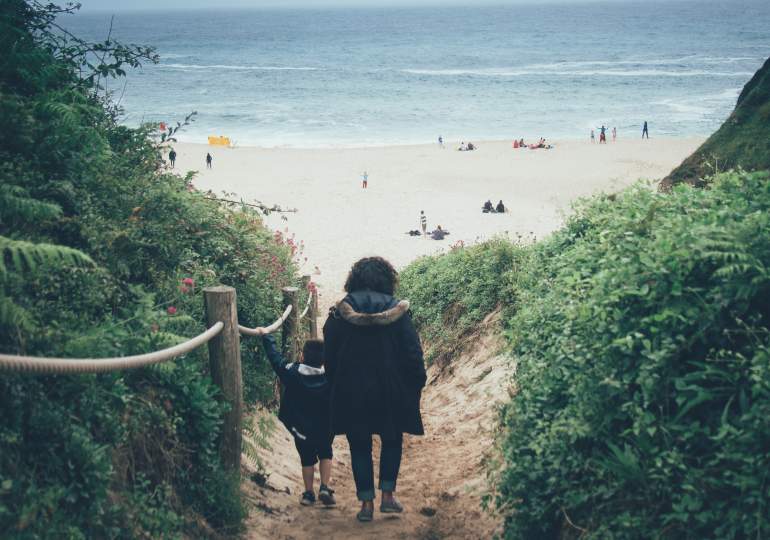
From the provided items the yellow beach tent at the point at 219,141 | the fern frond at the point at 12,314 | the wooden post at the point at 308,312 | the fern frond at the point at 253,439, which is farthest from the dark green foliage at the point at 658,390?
the yellow beach tent at the point at 219,141

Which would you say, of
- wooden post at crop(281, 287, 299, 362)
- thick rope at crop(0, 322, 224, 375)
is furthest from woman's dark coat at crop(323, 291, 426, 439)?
wooden post at crop(281, 287, 299, 362)

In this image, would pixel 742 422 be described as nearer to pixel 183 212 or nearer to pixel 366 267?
pixel 366 267

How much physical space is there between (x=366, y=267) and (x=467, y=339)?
4650 mm

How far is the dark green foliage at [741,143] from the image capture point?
10578mm

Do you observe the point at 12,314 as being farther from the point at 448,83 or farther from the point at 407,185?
the point at 448,83

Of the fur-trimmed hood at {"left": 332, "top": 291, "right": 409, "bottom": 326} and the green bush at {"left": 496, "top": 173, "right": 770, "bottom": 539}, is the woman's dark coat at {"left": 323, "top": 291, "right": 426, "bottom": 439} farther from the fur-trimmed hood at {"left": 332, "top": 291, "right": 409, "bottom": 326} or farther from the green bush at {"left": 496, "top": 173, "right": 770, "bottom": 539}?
the green bush at {"left": 496, "top": 173, "right": 770, "bottom": 539}

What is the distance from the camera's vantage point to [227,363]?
485cm

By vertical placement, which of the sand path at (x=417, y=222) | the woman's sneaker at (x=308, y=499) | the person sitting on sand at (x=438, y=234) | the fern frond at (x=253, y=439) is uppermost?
the fern frond at (x=253, y=439)

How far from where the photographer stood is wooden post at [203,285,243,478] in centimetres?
477

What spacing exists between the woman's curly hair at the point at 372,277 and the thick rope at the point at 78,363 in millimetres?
1340

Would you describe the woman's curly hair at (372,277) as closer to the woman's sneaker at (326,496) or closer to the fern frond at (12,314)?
the woman's sneaker at (326,496)

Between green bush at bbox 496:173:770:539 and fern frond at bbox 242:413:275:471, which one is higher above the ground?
green bush at bbox 496:173:770:539

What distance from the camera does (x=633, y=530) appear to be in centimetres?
340

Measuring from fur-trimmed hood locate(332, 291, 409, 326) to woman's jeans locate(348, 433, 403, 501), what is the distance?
84cm
